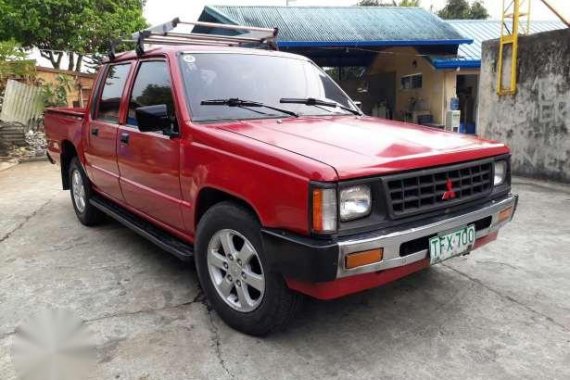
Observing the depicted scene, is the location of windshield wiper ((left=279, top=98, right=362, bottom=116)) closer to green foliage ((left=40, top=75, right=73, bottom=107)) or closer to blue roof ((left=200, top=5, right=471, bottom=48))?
blue roof ((left=200, top=5, right=471, bottom=48))

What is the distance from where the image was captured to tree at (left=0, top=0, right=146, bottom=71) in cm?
2045

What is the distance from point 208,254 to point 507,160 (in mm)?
2082

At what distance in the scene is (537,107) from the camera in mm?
7512

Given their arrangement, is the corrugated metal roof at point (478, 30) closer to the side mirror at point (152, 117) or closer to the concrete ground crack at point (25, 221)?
the concrete ground crack at point (25, 221)

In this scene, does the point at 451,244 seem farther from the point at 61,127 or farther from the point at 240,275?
the point at 61,127

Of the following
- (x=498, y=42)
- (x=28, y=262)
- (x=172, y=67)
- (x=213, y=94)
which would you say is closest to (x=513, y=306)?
(x=213, y=94)

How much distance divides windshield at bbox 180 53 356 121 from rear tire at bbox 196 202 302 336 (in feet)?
2.54

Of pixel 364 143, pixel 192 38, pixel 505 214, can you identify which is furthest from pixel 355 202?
pixel 192 38

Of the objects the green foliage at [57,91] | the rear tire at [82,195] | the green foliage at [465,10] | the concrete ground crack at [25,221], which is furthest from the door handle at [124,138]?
the green foliage at [465,10]

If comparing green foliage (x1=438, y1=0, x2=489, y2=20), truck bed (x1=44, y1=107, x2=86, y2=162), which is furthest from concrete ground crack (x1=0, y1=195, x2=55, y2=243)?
green foliage (x1=438, y1=0, x2=489, y2=20)

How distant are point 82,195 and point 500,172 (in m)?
4.24

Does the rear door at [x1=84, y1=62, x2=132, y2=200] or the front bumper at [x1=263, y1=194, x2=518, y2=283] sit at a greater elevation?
the rear door at [x1=84, y1=62, x2=132, y2=200]

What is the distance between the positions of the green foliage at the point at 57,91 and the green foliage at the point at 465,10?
25.3 metres

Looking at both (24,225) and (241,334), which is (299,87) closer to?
(241,334)
